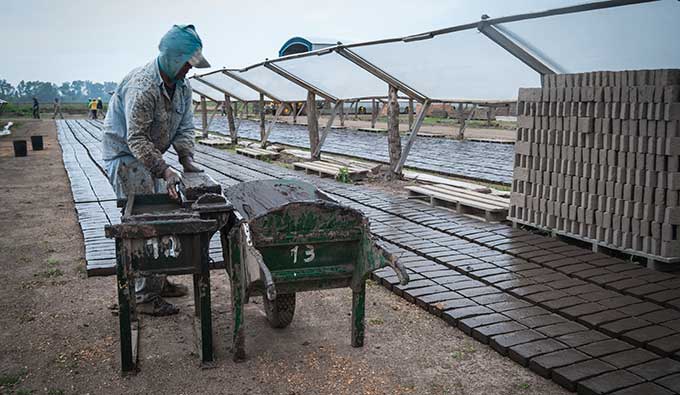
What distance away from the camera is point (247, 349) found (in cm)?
389

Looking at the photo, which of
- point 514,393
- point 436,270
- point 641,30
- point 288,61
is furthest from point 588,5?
point 288,61

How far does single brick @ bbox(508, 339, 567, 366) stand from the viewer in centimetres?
363

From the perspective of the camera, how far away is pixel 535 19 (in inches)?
248

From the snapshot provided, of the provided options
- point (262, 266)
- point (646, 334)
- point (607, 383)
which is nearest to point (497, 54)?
point (646, 334)

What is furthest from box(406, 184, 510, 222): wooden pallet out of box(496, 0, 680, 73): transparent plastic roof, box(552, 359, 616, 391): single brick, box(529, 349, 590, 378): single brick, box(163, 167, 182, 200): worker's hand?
box(163, 167, 182, 200): worker's hand

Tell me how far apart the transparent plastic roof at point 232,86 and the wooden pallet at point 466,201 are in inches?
420

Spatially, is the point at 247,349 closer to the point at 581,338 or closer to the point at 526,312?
the point at 526,312

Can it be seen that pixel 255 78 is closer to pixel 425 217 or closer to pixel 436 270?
pixel 425 217

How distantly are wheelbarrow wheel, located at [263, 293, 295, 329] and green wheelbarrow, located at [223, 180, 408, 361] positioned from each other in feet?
1.45

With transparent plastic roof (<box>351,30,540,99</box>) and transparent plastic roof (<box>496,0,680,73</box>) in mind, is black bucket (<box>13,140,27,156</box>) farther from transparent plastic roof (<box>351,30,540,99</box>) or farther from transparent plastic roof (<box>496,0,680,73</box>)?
transparent plastic roof (<box>496,0,680,73</box>)

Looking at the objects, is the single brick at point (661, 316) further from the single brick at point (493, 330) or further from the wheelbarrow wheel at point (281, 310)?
the wheelbarrow wheel at point (281, 310)

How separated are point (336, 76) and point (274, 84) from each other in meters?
3.68

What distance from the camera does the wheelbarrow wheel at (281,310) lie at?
163 inches

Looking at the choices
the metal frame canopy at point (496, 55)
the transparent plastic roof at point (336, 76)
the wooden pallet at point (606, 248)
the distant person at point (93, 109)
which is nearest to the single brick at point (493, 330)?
the wooden pallet at point (606, 248)
